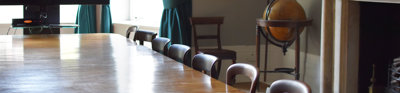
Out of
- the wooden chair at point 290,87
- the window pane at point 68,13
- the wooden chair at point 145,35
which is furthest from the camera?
the window pane at point 68,13

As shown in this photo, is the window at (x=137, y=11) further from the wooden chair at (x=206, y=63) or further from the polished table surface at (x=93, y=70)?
the wooden chair at (x=206, y=63)

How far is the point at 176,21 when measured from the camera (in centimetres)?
637

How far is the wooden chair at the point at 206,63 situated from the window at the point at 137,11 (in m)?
3.85

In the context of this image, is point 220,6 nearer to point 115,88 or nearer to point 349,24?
point 349,24

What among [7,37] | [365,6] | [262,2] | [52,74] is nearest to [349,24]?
[365,6]

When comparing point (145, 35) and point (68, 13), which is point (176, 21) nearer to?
point (145, 35)

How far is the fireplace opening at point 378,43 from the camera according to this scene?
4812mm

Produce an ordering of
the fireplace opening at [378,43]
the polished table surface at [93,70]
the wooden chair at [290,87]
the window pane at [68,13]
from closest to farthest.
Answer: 1. the wooden chair at [290,87]
2. the polished table surface at [93,70]
3. the fireplace opening at [378,43]
4. the window pane at [68,13]

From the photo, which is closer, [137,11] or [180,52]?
[180,52]

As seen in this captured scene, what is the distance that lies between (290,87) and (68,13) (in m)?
5.78

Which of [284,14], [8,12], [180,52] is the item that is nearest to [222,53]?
[284,14]

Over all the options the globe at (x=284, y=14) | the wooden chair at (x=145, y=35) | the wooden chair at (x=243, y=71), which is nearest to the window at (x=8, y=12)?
the wooden chair at (x=145, y=35)

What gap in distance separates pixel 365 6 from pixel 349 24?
25cm

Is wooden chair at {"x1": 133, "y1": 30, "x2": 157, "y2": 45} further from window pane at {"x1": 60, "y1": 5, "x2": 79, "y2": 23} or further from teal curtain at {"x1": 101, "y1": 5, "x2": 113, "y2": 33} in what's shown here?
window pane at {"x1": 60, "y1": 5, "x2": 79, "y2": 23}
